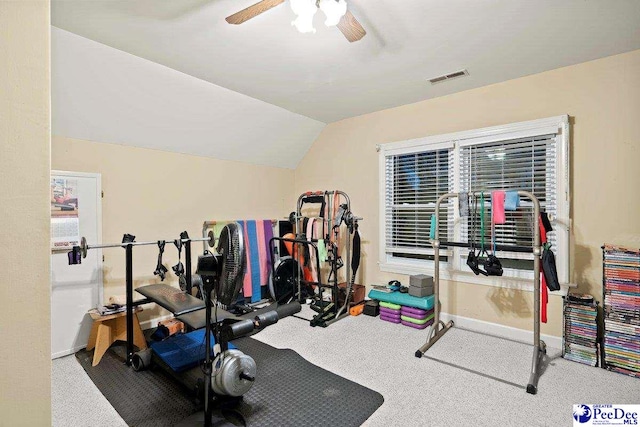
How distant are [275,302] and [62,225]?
2637 millimetres

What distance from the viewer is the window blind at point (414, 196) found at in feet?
12.8

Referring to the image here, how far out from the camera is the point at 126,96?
9.98ft

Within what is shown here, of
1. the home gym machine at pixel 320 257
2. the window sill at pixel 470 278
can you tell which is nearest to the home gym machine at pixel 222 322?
the home gym machine at pixel 320 257

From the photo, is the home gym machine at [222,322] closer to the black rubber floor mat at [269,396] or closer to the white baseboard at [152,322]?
the black rubber floor mat at [269,396]

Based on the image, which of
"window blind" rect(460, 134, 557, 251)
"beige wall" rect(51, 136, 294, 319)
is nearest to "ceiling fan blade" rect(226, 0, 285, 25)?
"beige wall" rect(51, 136, 294, 319)


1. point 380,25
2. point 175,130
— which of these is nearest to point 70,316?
point 175,130

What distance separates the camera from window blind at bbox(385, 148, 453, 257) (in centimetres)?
389

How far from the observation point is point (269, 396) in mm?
2293

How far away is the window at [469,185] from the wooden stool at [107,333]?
2.98 metres

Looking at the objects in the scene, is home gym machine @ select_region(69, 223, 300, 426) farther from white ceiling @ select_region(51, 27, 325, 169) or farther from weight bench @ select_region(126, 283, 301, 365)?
white ceiling @ select_region(51, 27, 325, 169)

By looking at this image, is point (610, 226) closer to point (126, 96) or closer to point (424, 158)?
point (424, 158)

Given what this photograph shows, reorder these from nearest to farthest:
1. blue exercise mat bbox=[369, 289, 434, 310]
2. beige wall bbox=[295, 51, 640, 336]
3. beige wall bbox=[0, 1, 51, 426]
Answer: beige wall bbox=[0, 1, 51, 426], beige wall bbox=[295, 51, 640, 336], blue exercise mat bbox=[369, 289, 434, 310]

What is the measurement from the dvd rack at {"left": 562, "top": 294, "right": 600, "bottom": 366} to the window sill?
254 mm

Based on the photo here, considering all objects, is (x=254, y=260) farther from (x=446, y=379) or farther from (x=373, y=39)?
(x=373, y=39)
